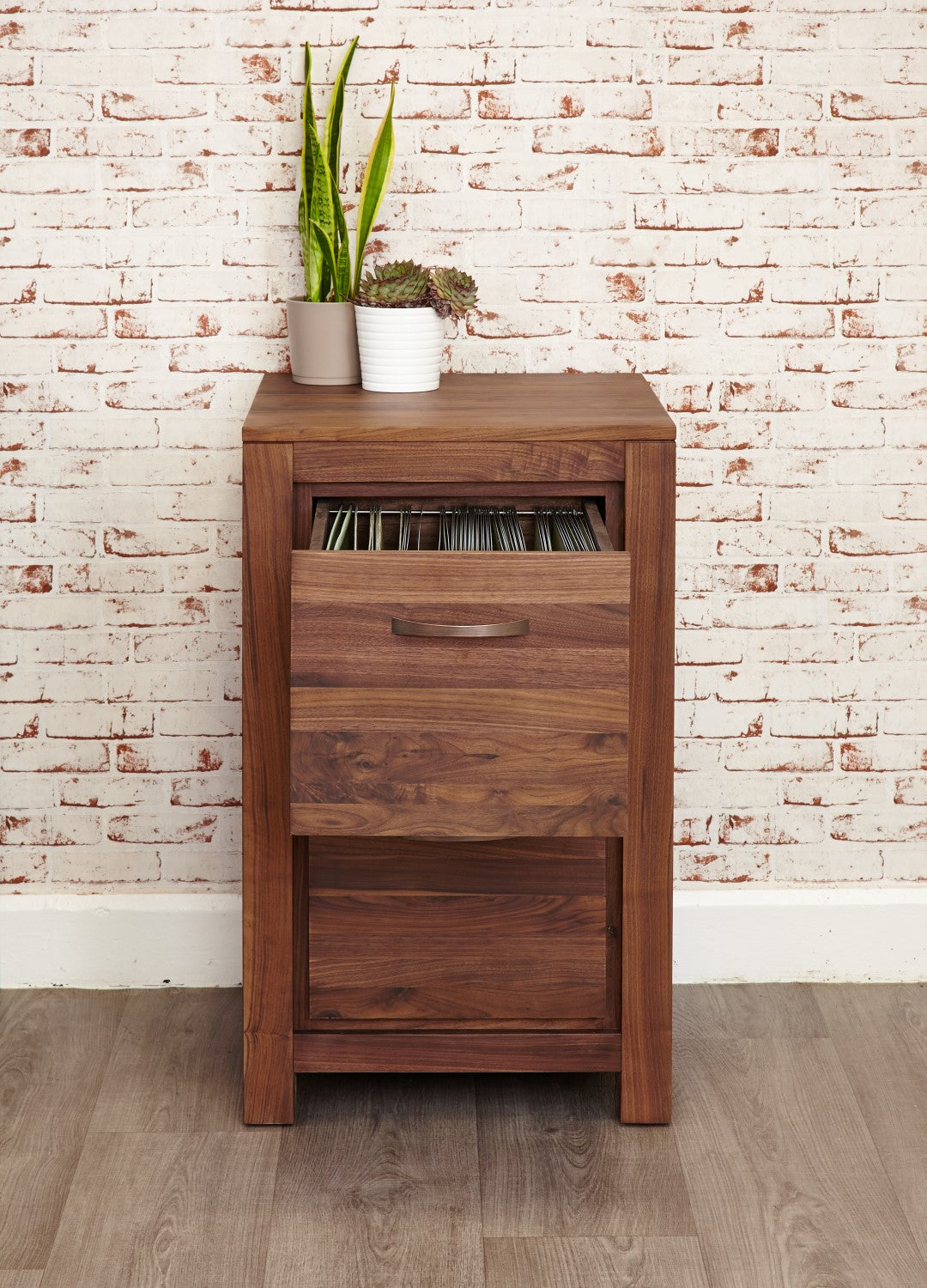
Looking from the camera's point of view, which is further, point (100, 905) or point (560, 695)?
point (100, 905)

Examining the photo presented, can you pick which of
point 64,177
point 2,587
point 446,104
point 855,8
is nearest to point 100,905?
point 2,587

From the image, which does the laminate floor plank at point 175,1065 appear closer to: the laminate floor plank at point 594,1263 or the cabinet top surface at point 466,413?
Result: the laminate floor plank at point 594,1263

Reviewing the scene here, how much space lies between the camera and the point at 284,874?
2.17m

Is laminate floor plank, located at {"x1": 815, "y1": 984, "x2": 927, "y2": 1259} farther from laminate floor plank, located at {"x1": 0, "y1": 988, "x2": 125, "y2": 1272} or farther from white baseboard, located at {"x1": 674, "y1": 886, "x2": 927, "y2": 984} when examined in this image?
laminate floor plank, located at {"x1": 0, "y1": 988, "x2": 125, "y2": 1272}

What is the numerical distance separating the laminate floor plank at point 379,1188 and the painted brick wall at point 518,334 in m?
0.56

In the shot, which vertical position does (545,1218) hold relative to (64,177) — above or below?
below

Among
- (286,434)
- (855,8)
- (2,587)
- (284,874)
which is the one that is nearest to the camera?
(286,434)

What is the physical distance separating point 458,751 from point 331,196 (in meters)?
0.98

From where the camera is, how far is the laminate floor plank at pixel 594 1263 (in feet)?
6.16

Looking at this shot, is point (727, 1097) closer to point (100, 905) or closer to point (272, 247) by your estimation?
point (100, 905)

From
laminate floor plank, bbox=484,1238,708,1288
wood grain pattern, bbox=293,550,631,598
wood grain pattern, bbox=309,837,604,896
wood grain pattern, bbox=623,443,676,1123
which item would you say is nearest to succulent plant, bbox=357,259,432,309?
wood grain pattern, bbox=623,443,676,1123

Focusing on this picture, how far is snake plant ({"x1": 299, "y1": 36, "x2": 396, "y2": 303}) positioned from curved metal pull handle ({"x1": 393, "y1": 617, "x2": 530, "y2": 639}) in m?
0.73

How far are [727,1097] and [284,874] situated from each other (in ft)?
2.61

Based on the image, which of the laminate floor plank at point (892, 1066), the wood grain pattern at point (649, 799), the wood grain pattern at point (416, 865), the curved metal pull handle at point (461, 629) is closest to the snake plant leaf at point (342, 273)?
the wood grain pattern at point (649, 799)
